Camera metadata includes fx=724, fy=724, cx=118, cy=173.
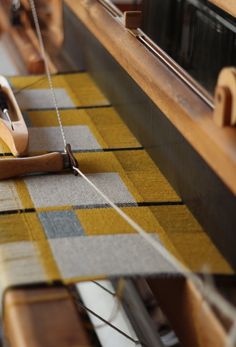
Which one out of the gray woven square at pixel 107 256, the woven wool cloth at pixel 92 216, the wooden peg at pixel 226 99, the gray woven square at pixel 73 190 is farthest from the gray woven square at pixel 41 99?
the wooden peg at pixel 226 99

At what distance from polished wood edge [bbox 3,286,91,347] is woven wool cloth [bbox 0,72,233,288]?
27mm

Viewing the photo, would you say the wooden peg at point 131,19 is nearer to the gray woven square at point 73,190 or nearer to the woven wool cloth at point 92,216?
the woven wool cloth at point 92,216

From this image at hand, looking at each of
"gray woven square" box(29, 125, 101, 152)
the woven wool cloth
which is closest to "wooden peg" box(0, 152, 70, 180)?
the woven wool cloth

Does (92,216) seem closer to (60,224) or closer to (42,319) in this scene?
(60,224)

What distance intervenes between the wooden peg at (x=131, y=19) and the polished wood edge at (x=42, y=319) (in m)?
0.74

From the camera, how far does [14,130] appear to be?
1571 millimetres

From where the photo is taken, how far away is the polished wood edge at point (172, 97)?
1.09 metres

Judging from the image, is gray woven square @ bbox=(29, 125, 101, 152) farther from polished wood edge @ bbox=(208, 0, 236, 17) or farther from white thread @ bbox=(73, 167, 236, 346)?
polished wood edge @ bbox=(208, 0, 236, 17)

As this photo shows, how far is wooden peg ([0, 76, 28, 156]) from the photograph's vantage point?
1535 mm

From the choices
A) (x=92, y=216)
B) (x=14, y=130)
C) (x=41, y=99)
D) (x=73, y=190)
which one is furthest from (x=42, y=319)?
(x=41, y=99)

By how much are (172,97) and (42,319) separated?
0.47 metres

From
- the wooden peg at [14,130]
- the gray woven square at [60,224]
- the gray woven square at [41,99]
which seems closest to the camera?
the gray woven square at [60,224]

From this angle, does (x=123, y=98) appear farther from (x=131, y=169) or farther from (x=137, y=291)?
(x=137, y=291)

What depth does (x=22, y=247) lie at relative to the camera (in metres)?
1.20
